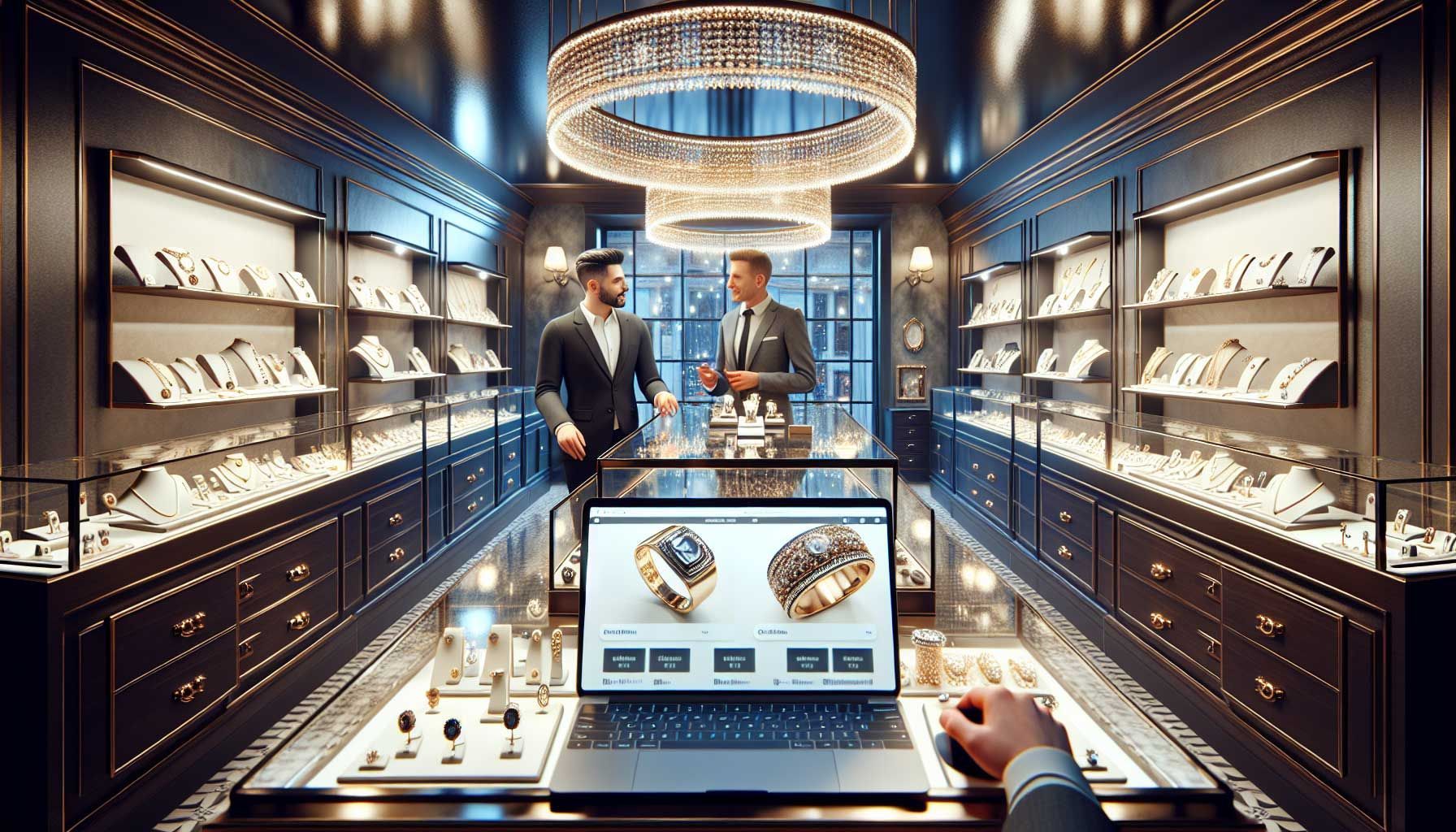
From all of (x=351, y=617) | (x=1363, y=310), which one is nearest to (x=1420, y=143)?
(x=1363, y=310)

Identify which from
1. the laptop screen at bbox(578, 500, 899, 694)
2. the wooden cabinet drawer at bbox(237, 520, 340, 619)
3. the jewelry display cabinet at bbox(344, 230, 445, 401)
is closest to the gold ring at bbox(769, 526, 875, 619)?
the laptop screen at bbox(578, 500, 899, 694)

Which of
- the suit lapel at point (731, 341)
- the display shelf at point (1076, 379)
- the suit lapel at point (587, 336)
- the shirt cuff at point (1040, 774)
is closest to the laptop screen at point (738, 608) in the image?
the shirt cuff at point (1040, 774)

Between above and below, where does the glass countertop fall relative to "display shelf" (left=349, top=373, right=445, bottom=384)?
below

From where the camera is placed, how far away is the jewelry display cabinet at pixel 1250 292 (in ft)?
9.97

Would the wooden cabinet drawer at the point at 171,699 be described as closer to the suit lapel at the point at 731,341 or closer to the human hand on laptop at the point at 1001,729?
the human hand on laptop at the point at 1001,729

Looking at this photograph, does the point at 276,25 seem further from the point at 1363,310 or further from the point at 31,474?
the point at 1363,310

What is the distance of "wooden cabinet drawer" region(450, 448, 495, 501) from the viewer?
528 centimetres

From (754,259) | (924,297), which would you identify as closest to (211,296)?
(754,259)

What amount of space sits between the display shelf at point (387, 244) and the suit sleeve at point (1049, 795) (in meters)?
5.09

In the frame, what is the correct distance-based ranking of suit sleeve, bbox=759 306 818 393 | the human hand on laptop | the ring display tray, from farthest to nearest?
suit sleeve, bbox=759 306 818 393 < the ring display tray < the human hand on laptop

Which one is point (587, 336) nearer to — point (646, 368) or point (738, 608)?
point (646, 368)

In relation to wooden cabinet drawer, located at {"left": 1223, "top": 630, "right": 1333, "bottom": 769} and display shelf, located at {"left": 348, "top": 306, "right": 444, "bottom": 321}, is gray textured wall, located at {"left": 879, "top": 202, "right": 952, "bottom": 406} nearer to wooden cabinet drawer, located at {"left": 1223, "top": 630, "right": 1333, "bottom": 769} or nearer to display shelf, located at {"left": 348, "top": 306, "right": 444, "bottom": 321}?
Result: display shelf, located at {"left": 348, "top": 306, "right": 444, "bottom": 321}

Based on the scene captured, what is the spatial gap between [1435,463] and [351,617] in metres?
4.35

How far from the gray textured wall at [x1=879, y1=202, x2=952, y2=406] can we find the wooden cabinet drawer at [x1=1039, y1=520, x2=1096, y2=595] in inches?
156
